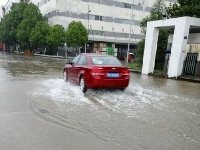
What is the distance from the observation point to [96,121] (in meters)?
6.15

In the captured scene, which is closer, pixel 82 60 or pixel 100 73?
pixel 100 73

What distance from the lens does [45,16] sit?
59.0m

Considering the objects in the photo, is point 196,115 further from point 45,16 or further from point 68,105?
point 45,16

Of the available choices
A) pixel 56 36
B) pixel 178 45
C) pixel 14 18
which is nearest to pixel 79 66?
pixel 178 45

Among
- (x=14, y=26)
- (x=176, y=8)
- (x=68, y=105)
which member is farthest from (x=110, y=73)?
(x=14, y=26)

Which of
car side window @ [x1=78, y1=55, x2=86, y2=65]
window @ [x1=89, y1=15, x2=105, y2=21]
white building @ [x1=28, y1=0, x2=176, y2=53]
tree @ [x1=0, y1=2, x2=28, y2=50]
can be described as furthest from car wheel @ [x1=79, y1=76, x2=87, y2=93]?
tree @ [x1=0, y1=2, x2=28, y2=50]

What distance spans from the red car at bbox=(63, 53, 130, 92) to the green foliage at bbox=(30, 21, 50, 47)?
42.4 meters

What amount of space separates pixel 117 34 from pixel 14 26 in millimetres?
24615

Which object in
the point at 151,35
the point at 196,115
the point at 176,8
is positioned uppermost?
the point at 176,8

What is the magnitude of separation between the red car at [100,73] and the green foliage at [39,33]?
42.4 m

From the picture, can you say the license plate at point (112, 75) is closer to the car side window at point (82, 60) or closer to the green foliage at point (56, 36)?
the car side window at point (82, 60)

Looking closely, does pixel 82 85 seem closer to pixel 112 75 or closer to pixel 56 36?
pixel 112 75

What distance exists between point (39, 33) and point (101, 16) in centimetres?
1641

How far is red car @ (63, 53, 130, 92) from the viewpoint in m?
9.51
